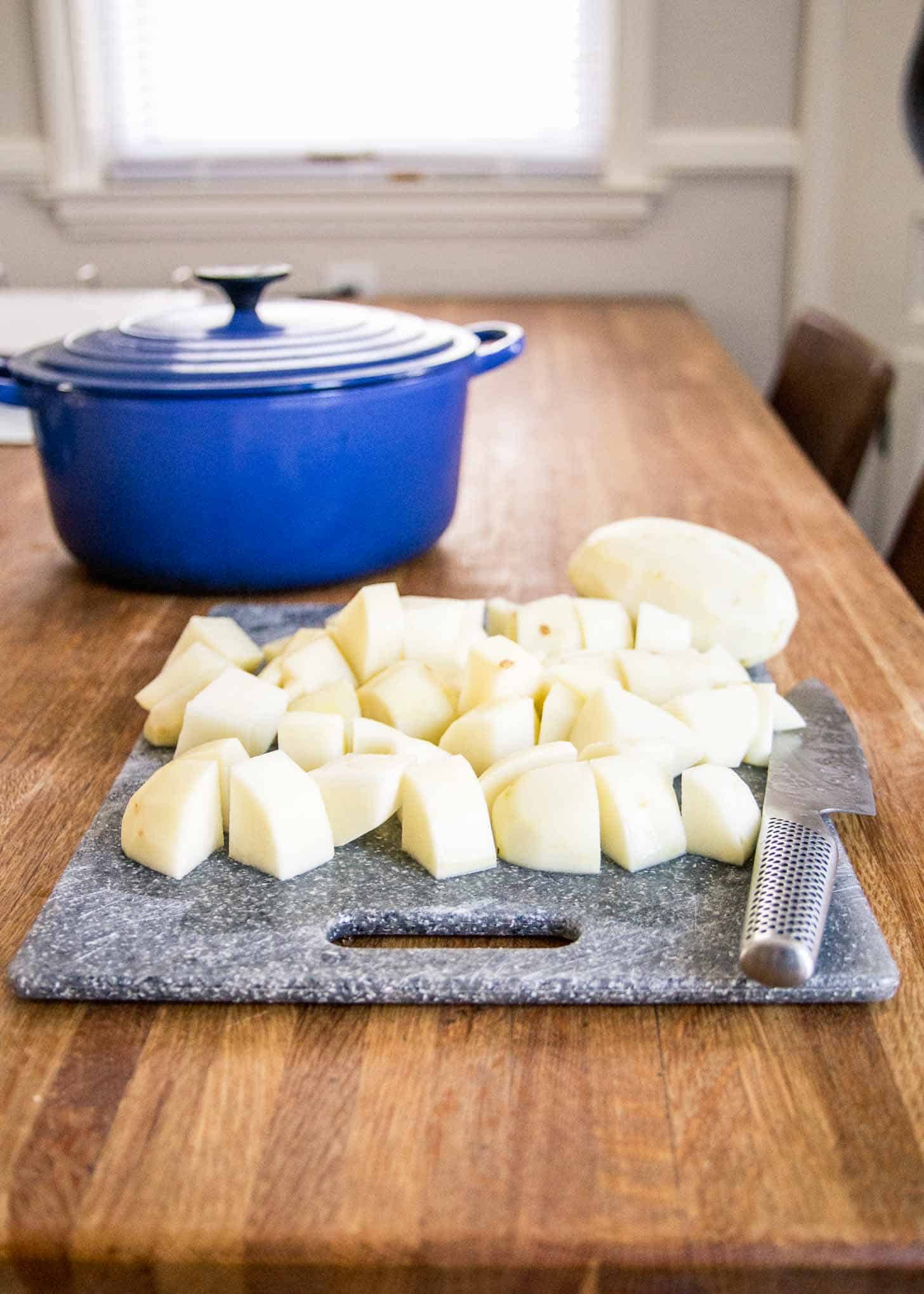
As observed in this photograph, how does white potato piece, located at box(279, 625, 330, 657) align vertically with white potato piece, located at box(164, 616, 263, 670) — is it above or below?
above

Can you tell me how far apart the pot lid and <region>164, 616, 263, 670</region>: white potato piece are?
193 millimetres

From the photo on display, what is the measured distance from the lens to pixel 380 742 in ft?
2.26

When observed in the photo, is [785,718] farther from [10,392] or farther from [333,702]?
[10,392]

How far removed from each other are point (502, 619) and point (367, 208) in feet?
6.20

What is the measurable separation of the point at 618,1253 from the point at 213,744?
1.10ft

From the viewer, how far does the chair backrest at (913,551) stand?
1.35 m

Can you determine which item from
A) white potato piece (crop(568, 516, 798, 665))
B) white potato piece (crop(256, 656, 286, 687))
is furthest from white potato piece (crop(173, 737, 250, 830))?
white potato piece (crop(568, 516, 798, 665))

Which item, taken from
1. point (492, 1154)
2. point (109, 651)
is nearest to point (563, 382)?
point (109, 651)

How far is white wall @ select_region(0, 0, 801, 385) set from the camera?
2441 mm

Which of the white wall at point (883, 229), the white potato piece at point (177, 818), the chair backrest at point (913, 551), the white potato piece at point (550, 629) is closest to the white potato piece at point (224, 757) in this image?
the white potato piece at point (177, 818)

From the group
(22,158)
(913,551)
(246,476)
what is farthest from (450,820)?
(22,158)

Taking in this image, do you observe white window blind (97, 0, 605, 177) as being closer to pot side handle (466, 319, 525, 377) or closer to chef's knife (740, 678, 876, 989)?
pot side handle (466, 319, 525, 377)

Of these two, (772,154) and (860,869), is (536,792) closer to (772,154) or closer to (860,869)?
(860,869)

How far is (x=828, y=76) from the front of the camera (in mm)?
2379
